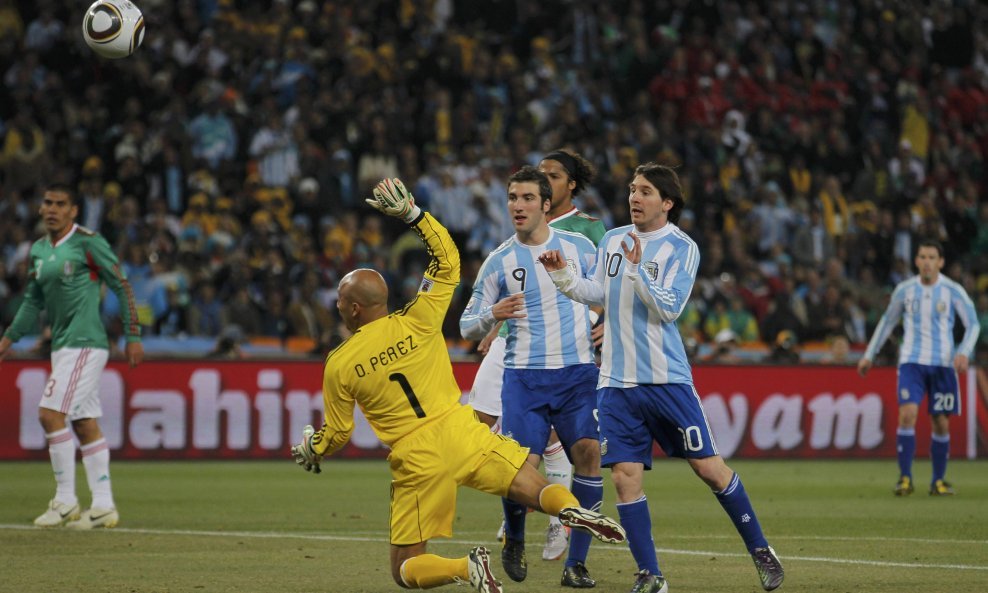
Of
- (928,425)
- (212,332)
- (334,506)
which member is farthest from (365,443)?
(928,425)

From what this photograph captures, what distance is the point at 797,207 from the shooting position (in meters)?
24.7

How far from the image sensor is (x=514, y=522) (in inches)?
344

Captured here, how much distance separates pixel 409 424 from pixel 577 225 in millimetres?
2660

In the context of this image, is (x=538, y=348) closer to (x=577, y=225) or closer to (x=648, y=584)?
(x=577, y=225)

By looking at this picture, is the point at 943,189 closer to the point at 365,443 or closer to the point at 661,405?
the point at 365,443

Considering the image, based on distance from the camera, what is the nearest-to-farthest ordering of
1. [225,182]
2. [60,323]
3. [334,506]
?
[60,323], [334,506], [225,182]

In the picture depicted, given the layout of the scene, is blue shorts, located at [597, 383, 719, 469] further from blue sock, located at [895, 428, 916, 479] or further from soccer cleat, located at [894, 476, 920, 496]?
blue sock, located at [895, 428, 916, 479]

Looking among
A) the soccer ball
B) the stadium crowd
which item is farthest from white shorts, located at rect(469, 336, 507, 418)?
the stadium crowd

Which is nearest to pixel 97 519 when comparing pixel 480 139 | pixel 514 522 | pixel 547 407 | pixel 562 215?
pixel 514 522

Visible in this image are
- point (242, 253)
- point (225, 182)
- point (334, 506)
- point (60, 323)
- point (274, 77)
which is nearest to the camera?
point (60, 323)

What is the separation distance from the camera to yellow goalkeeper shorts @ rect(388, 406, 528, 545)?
7.23m

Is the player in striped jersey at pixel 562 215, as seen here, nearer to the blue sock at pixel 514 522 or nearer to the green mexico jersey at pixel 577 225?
the green mexico jersey at pixel 577 225

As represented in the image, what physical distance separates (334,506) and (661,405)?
587 centimetres

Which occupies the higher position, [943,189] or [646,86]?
[646,86]
